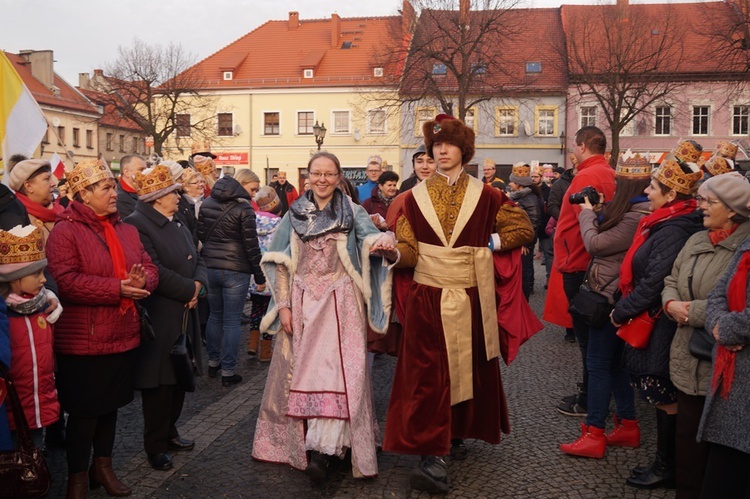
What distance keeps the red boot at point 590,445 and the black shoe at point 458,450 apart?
0.68 metres

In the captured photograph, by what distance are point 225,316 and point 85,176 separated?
10.3 feet

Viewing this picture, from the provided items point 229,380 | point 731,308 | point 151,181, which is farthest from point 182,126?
point 731,308

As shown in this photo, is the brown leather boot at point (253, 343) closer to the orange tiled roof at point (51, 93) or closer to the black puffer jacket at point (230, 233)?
the black puffer jacket at point (230, 233)

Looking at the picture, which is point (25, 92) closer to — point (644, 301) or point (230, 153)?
point (644, 301)

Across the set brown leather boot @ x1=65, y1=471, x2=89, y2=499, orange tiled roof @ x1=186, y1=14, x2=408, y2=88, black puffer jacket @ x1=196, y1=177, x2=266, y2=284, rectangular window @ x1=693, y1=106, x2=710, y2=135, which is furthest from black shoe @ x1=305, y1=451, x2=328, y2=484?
rectangular window @ x1=693, y1=106, x2=710, y2=135

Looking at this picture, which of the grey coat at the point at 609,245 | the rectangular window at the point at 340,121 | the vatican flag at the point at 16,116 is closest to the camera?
the grey coat at the point at 609,245

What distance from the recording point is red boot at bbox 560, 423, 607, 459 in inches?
196

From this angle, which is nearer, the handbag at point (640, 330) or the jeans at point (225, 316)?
the handbag at point (640, 330)

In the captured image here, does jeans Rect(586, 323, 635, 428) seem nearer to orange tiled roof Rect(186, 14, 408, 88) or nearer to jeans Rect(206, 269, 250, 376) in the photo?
jeans Rect(206, 269, 250, 376)

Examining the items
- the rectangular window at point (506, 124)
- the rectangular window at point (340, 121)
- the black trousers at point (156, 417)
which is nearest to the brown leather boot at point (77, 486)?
the black trousers at point (156, 417)

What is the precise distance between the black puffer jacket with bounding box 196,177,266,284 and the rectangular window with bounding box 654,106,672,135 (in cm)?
3764

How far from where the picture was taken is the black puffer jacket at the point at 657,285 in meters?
4.23

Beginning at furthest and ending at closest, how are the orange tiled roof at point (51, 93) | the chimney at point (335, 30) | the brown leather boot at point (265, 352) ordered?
the orange tiled roof at point (51, 93) → the chimney at point (335, 30) → the brown leather boot at point (265, 352)

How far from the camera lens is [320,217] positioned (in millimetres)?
4848
